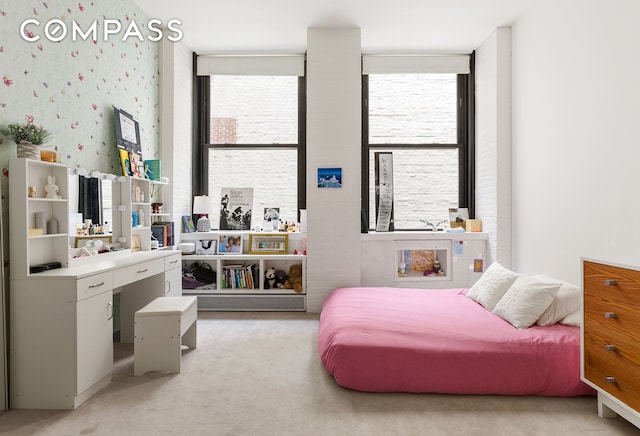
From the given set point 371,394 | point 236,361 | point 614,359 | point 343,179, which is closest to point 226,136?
point 343,179

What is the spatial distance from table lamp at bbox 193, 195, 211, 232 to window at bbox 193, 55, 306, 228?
0.34 meters

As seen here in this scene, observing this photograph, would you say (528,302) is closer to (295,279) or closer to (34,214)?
(295,279)

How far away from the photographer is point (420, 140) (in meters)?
4.83

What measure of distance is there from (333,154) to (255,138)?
45.9 inches

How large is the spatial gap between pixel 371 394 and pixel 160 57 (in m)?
4.00

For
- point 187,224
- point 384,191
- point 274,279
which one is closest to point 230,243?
point 187,224

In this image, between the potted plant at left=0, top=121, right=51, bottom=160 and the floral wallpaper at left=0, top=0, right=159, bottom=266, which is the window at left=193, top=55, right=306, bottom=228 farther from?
the potted plant at left=0, top=121, right=51, bottom=160

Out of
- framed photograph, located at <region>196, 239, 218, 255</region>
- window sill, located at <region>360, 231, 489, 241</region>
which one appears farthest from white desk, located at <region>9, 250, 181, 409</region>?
window sill, located at <region>360, 231, 489, 241</region>

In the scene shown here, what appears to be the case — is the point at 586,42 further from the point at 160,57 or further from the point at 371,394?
the point at 160,57

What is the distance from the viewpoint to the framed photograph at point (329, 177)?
4.20 m

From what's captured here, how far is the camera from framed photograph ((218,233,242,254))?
14.5 ft

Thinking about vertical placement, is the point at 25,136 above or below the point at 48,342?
above

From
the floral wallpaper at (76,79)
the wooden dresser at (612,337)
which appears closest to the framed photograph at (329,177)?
the floral wallpaper at (76,79)

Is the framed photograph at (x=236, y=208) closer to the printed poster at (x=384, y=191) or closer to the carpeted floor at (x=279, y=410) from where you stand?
the printed poster at (x=384, y=191)
